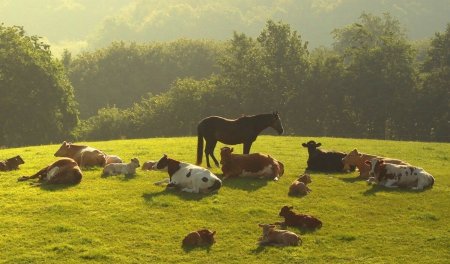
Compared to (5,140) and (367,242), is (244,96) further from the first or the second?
(367,242)

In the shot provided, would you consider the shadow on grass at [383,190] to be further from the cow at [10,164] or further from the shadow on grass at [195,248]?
the cow at [10,164]

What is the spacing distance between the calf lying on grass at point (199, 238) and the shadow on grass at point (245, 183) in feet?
16.2

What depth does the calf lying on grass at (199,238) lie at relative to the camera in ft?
47.6

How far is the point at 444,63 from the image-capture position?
72375 millimetres

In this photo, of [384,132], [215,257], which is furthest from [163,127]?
[215,257]

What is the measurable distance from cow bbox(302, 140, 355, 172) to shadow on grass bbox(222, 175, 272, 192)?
3.65 metres

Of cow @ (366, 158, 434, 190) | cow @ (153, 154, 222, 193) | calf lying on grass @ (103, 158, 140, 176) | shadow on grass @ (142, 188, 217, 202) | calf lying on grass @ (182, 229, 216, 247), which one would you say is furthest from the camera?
calf lying on grass @ (103, 158, 140, 176)

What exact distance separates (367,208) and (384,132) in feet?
181

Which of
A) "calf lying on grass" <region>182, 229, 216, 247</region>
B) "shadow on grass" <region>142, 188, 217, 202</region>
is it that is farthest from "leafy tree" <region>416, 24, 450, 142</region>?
"calf lying on grass" <region>182, 229, 216, 247</region>

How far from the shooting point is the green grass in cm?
1402

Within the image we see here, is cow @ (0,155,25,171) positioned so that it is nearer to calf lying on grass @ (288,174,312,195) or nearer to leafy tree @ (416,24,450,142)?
calf lying on grass @ (288,174,312,195)

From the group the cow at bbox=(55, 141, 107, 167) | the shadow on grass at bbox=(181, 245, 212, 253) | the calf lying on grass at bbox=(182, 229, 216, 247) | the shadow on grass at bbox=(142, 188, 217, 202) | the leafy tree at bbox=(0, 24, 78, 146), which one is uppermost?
the leafy tree at bbox=(0, 24, 78, 146)

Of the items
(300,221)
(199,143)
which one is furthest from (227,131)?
(300,221)

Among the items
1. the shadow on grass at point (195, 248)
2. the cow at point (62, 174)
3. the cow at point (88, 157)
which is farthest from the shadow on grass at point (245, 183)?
the cow at point (88, 157)
